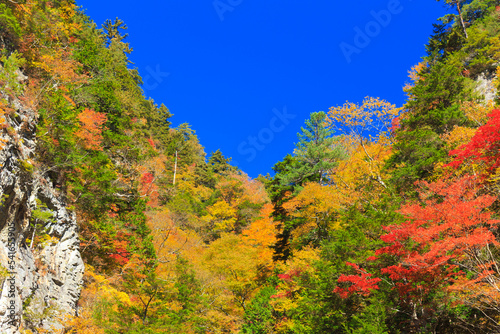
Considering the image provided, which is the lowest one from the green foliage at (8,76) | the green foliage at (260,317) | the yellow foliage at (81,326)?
the yellow foliage at (81,326)

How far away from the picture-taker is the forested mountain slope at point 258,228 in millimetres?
9758

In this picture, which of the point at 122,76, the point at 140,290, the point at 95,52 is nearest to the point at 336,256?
the point at 140,290

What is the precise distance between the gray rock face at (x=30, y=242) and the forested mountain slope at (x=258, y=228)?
7cm

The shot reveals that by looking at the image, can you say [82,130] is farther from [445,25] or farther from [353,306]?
[445,25]

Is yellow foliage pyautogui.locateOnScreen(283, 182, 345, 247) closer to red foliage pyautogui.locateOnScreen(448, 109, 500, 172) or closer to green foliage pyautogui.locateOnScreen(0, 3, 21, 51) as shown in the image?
red foliage pyautogui.locateOnScreen(448, 109, 500, 172)

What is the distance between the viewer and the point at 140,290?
38.2 feet

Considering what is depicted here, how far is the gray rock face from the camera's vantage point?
8.55 metres

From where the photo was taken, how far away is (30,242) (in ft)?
35.6

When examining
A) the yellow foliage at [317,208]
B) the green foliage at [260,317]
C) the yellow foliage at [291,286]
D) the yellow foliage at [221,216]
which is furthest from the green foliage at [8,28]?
the yellow foliage at [221,216]

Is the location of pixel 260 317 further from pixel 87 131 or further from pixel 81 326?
pixel 87 131

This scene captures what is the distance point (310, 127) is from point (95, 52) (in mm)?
19428

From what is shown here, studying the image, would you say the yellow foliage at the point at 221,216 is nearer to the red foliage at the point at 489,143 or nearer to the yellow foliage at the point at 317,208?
the yellow foliage at the point at 317,208

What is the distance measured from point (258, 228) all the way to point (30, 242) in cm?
2153

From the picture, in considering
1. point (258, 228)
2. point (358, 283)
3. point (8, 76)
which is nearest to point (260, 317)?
point (358, 283)
